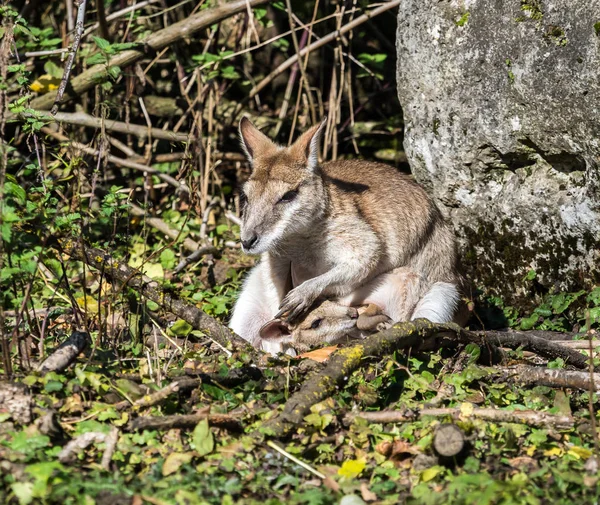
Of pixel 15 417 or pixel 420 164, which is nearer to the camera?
pixel 15 417

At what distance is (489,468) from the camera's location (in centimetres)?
382

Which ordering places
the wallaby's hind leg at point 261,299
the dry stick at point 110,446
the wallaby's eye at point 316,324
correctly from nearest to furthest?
the dry stick at point 110,446, the wallaby's eye at point 316,324, the wallaby's hind leg at point 261,299

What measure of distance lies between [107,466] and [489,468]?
5.65 feet

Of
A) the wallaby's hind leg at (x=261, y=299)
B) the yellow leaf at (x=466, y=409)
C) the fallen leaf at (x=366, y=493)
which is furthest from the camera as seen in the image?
the wallaby's hind leg at (x=261, y=299)

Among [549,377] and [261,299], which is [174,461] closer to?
[549,377]

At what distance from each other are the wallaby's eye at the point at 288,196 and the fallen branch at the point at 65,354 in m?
1.72

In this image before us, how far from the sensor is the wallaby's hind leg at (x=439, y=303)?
5.78 m

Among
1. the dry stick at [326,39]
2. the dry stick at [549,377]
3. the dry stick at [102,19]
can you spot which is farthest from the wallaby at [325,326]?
the dry stick at [102,19]

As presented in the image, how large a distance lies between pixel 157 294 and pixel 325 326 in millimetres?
1139

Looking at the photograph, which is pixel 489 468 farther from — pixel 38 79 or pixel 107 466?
pixel 38 79

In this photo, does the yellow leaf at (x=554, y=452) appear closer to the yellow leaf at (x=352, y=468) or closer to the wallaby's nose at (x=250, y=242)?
the yellow leaf at (x=352, y=468)

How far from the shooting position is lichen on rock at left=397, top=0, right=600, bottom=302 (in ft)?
17.1

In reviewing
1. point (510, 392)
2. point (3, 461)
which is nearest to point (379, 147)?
point (510, 392)

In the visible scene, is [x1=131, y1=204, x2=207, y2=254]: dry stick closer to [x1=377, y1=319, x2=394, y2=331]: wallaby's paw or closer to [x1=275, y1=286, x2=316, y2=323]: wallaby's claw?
[x1=275, y1=286, x2=316, y2=323]: wallaby's claw
